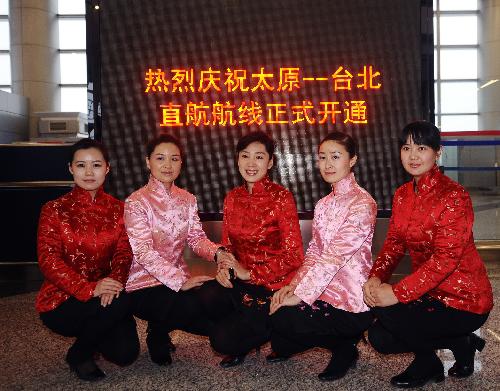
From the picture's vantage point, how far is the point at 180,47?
10.5 feet

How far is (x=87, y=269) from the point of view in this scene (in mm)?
1978

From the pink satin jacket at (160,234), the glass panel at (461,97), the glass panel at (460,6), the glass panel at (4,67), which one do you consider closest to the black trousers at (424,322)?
the pink satin jacket at (160,234)

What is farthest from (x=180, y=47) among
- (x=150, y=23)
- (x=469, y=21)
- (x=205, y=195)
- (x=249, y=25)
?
(x=469, y=21)

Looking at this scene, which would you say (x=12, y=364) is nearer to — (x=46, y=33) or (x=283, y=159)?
(x=283, y=159)

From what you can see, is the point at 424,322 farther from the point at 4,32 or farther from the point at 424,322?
the point at 4,32

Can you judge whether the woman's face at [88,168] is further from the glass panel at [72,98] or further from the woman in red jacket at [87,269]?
the glass panel at [72,98]

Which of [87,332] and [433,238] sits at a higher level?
[433,238]

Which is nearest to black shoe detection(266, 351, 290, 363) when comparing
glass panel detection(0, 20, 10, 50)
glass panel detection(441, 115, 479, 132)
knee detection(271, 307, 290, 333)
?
knee detection(271, 307, 290, 333)

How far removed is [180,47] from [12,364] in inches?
77.3

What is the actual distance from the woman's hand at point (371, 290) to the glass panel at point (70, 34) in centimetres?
913

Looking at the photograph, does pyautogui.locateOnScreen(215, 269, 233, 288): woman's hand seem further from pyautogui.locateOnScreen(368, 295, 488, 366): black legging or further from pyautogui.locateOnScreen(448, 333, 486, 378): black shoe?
pyautogui.locateOnScreen(448, 333, 486, 378): black shoe

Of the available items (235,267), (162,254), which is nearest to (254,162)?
(235,267)

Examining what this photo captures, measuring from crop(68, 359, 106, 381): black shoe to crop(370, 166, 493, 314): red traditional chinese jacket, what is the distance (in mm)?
1050

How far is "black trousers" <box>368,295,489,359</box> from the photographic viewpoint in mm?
1742
